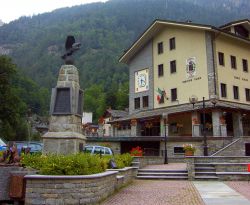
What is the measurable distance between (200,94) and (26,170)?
24939 millimetres

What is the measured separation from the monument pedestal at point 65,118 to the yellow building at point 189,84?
15748mm

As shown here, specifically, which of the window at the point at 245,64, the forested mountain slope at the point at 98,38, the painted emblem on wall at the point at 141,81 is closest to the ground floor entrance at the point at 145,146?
the painted emblem on wall at the point at 141,81

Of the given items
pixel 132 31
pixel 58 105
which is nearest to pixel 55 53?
pixel 132 31

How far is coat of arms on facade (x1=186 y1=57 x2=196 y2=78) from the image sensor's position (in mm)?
33000

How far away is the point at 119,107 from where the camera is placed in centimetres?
8206

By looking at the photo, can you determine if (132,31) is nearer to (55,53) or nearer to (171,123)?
(55,53)

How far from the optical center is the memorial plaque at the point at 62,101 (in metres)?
14.0

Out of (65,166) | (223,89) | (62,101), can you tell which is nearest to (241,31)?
(223,89)

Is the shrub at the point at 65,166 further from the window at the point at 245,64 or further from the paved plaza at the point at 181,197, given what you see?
the window at the point at 245,64

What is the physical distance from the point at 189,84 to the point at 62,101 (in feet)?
69.7

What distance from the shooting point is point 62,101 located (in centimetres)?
1410

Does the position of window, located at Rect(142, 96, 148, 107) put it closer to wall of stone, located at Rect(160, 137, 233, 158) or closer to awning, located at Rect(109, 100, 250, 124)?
awning, located at Rect(109, 100, 250, 124)

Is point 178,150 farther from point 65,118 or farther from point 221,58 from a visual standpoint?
point 65,118

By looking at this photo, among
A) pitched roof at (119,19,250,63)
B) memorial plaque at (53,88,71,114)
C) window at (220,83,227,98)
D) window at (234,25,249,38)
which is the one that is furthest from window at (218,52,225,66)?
memorial plaque at (53,88,71,114)
